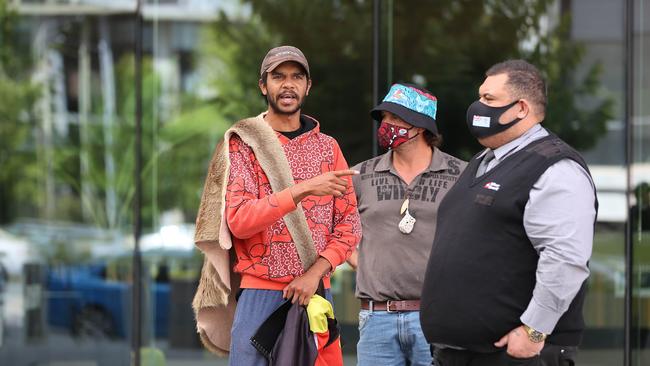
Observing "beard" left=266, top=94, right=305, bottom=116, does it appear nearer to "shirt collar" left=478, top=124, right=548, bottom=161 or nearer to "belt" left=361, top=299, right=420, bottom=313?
"shirt collar" left=478, top=124, right=548, bottom=161

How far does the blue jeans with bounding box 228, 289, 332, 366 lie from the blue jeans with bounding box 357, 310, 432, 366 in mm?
721

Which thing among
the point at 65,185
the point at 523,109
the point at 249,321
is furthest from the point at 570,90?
the point at 249,321

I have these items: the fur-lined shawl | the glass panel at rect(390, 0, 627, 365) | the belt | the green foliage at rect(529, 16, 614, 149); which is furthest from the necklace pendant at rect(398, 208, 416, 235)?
the green foliage at rect(529, 16, 614, 149)

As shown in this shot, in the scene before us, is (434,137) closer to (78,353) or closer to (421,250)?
(421,250)

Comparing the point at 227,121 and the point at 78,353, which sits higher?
the point at 227,121

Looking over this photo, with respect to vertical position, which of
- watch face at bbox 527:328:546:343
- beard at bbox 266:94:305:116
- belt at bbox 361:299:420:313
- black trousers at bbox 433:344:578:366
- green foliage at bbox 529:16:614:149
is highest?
green foliage at bbox 529:16:614:149

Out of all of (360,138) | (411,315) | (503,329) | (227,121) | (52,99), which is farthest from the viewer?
(52,99)

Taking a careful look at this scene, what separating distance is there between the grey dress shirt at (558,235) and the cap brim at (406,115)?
1.13 metres

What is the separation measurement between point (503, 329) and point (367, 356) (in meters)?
1.19

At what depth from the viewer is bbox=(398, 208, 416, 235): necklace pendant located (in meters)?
4.47

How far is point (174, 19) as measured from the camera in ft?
26.6

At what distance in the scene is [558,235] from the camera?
3287 mm

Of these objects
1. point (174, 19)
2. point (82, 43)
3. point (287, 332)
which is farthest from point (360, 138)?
point (287, 332)

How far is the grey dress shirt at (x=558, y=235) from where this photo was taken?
3281mm
